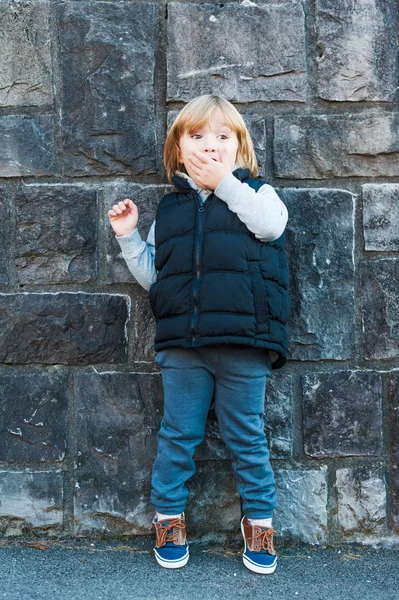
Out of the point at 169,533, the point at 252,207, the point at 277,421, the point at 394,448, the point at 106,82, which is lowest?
the point at 169,533

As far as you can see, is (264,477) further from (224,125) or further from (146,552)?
(224,125)

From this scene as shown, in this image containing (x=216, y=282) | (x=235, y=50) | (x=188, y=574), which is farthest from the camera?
(x=235, y=50)

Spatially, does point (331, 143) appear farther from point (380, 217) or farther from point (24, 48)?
point (24, 48)

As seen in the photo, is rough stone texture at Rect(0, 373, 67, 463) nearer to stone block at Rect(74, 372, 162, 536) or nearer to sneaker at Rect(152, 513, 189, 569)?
stone block at Rect(74, 372, 162, 536)

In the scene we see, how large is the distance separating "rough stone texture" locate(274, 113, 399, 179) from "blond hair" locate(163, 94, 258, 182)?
6.1 inches

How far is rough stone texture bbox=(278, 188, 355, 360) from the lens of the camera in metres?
2.46

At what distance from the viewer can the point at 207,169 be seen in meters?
2.17

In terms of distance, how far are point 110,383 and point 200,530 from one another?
63 cm

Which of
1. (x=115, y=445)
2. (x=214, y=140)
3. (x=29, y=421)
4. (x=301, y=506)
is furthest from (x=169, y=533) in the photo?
(x=214, y=140)

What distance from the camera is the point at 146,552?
2367 mm

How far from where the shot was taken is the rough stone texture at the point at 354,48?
2.46 metres

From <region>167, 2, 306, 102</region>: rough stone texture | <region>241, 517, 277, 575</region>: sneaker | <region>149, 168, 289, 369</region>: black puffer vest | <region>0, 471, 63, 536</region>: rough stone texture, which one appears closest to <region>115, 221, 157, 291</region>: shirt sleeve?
<region>149, 168, 289, 369</region>: black puffer vest

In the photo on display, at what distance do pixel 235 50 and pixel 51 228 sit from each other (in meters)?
0.92

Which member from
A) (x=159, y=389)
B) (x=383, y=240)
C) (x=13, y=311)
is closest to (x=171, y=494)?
(x=159, y=389)
